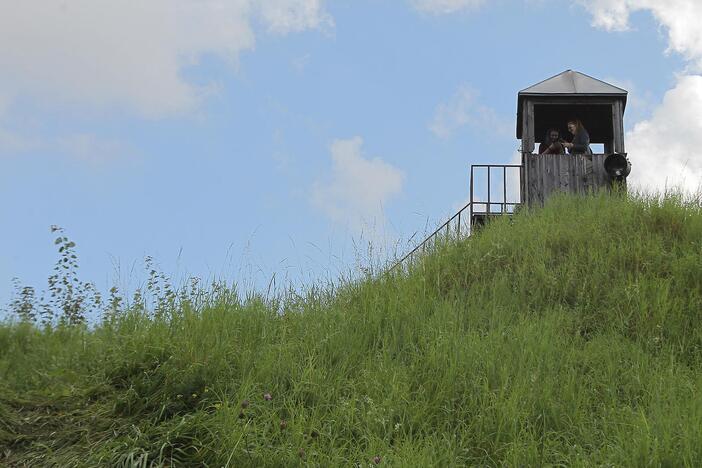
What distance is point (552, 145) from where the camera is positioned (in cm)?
1501

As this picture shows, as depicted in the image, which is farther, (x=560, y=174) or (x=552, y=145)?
(x=552, y=145)

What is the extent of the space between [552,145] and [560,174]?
0.64 m

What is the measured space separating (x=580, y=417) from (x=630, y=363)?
1.35 m

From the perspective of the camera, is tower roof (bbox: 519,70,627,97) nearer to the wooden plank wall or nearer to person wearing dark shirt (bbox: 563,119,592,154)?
person wearing dark shirt (bbox: 563,119,592,154)

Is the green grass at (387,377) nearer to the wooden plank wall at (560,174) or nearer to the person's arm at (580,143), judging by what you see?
the wooden plank wall at (560,174)

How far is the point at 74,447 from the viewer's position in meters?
5.24

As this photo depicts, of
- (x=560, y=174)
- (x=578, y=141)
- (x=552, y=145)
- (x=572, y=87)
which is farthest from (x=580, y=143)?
(x=572, y=87)

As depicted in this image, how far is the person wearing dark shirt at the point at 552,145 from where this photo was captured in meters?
15.1

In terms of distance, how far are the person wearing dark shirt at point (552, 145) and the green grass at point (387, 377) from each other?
253 inches

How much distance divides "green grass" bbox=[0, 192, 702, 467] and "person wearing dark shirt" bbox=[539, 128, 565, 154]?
21.1 ft

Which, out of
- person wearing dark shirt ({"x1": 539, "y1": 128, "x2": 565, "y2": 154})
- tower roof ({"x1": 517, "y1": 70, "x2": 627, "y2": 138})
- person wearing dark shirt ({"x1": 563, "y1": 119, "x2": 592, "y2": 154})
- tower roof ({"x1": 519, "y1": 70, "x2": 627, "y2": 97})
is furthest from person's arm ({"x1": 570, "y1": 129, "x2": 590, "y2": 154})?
tower roof ({"x1": 519, "y1": 70, "x2": 627, "y2": 97})

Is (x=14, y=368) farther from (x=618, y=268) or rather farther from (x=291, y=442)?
(x=618, y=268)

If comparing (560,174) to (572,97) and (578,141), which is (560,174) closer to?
(578,141)

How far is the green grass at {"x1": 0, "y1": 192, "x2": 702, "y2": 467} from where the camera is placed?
5.34 meters
